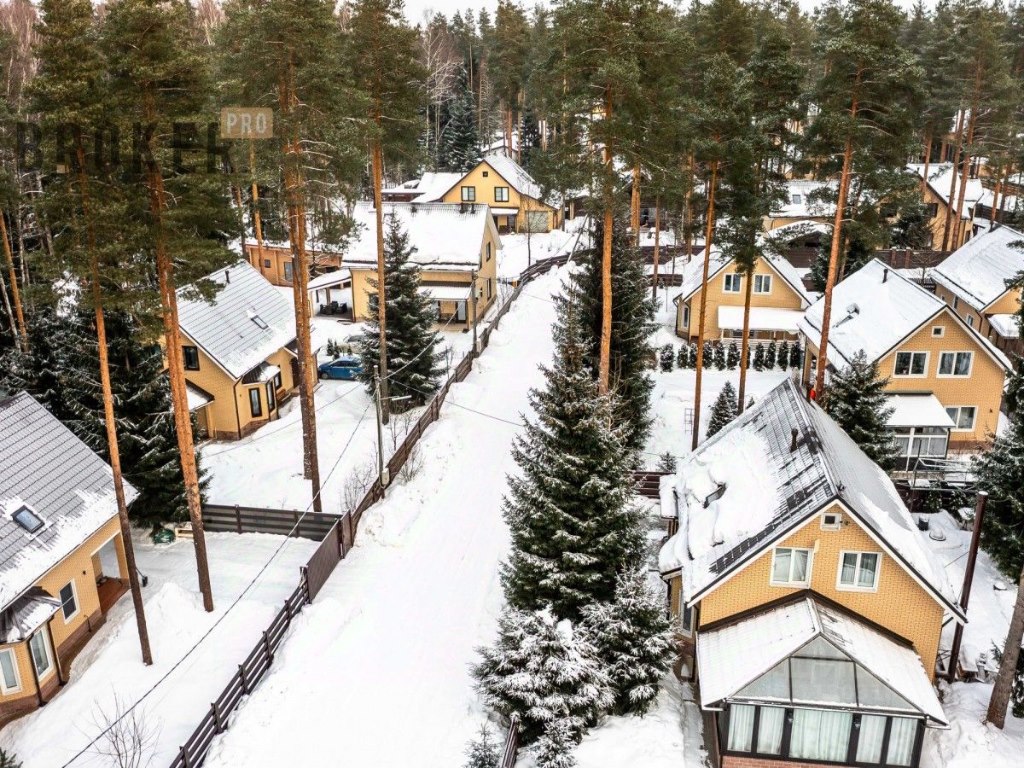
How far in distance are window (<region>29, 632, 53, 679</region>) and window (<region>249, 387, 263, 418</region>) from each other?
1496cm

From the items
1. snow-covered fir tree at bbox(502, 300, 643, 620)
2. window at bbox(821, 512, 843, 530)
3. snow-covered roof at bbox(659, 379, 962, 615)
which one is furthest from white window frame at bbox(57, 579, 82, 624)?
window at bbox(821, 512, 843, 530)

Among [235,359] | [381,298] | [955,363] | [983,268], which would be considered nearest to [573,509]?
[381,298]

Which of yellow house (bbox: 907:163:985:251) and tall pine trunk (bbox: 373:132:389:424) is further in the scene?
yellow house (bbox: 907:163:985:251)

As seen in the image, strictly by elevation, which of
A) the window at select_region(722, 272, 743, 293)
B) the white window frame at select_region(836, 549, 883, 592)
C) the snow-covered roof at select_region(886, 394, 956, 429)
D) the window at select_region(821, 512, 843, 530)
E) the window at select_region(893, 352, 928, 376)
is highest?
the window at select_region(722, 272, 743, 293)

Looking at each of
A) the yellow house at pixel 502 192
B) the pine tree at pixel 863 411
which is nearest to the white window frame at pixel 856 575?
the pine tree at pixel 863 411

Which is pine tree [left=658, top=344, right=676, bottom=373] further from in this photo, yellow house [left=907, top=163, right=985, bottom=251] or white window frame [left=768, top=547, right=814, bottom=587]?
yellow house [left=907, top=163, right=985, bottom=251]

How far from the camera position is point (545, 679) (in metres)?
16.5

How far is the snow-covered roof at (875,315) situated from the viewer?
1227 inches

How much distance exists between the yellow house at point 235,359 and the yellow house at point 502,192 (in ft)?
115

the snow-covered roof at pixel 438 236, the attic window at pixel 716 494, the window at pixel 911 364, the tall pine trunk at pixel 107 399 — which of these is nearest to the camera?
the tall pine trunk at pixel 107 399

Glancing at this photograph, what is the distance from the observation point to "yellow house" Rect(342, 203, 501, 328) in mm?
46281

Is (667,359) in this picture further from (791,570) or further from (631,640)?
(631,640)

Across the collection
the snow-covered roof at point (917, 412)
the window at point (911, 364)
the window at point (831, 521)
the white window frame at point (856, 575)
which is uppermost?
the window at point (831, 521)

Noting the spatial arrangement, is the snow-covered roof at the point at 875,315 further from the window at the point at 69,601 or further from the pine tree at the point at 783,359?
the window at the point at 69,601
